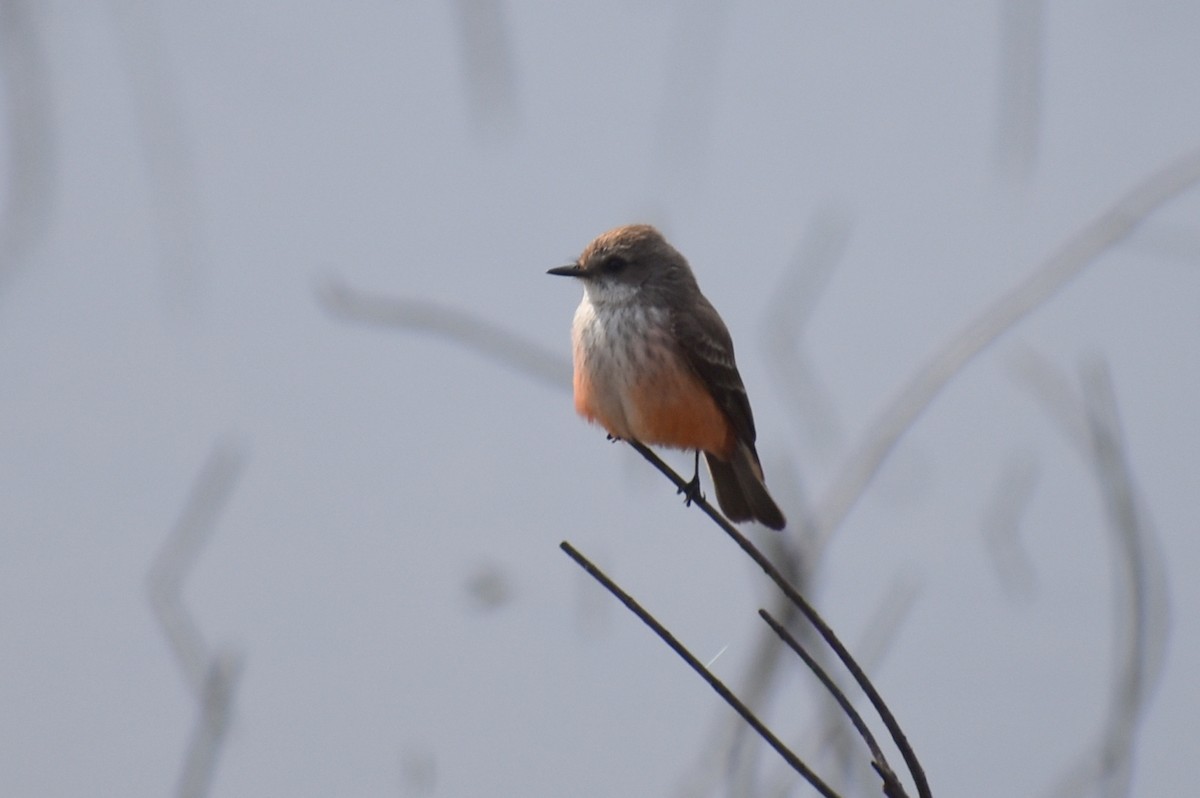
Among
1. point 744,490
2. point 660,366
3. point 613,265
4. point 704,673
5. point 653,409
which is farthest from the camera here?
point 613,265

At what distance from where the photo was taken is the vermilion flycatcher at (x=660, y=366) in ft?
19.8

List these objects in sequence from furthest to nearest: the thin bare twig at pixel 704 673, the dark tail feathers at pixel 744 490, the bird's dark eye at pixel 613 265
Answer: the bird's dark eye at pixel 613 265 < the dark tail feathers at pixel 744 490 < the thin bare twig at pixel 704 673

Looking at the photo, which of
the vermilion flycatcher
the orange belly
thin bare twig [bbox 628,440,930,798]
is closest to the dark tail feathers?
the vermilion flycatcher

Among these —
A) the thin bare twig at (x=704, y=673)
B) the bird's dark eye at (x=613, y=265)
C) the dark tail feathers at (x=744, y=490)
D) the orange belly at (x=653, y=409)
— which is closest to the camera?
the thin bare twig at (x=704, y=673)

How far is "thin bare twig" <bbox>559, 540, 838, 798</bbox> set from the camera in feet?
5.98

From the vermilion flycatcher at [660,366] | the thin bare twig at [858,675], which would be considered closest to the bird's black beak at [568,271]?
the vermilion flycatcher at [660,366]

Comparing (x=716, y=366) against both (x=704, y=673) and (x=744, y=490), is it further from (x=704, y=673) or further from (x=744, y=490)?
(x=704, y=673)

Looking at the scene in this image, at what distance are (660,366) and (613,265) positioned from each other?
0.78m

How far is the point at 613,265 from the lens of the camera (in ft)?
22.3

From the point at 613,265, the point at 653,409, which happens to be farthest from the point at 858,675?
the point at 613,265

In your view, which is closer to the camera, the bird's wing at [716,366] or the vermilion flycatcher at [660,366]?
the vermilion flycatcher at [660,366]

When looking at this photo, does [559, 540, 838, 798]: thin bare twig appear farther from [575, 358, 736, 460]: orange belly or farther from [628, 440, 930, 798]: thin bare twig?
[575, 358, 736, 460]: orange belly

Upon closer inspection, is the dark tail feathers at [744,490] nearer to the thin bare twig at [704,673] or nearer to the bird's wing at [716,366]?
the bird's wing at [716,366]

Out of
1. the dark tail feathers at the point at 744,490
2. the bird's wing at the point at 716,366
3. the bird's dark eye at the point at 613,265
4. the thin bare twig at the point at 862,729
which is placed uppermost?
the thin bare twig at the point at 862,729
